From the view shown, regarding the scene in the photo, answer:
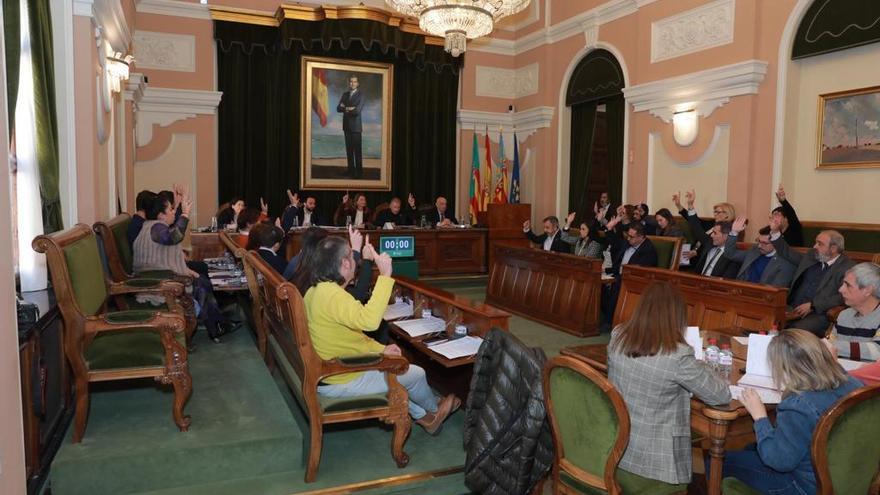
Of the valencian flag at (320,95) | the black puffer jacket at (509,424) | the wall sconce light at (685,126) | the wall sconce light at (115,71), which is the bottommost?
the black puffer jacket at (509,424)

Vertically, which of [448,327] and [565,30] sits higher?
[565,30]

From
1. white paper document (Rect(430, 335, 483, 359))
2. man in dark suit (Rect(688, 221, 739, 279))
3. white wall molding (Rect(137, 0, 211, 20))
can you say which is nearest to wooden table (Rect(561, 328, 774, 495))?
white paper document (Rect(430, 335, 483, 359))

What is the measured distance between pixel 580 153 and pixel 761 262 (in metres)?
5.28

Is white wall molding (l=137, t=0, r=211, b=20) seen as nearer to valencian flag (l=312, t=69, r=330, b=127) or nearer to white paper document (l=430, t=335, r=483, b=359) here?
valencian flag (l=312, t=69, r=330, b=127)

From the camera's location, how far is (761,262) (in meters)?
5.68

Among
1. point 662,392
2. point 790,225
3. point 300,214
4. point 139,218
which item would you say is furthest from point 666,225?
point 300,214

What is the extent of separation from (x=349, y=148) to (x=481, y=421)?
356 inches

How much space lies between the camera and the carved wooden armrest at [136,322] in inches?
122

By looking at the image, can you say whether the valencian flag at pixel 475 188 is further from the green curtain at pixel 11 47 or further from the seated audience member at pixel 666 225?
the green curtain at pixel 11 47

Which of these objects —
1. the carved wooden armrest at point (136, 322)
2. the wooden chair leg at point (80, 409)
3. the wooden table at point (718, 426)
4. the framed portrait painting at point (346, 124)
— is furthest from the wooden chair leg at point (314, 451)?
the framed portrait painting at point (346, 124)

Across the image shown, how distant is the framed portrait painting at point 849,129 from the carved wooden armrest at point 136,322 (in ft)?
22.6

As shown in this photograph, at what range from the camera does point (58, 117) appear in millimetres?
4246

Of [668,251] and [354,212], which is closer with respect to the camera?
[668,251]

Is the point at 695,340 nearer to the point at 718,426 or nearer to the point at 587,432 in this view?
the point at 718,426
